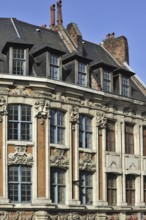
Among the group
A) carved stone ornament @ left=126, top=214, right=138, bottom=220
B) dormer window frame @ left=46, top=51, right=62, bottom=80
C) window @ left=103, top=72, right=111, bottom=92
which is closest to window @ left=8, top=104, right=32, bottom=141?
dormer window frame @ left=46, top=51, right=62, bottom=80

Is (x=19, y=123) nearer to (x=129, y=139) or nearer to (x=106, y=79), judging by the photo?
(x=106, y=79)

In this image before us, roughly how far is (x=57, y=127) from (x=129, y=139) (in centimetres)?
631

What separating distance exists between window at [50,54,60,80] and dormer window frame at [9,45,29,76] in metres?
1.64

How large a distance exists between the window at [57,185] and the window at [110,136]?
4.20m

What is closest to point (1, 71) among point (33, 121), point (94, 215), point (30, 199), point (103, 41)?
point (33, 121)

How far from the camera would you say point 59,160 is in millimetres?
29203

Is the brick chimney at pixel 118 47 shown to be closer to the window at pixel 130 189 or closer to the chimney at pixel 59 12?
the chimney at pixel 59 12

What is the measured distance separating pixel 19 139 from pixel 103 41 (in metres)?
13.3

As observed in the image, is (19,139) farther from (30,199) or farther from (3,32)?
(3,32)

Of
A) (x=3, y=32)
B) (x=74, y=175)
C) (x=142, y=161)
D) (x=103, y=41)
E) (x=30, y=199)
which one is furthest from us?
(x=103, y=41)

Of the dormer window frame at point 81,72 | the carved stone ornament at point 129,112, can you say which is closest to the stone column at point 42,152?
the dormer window frame at point 81,72

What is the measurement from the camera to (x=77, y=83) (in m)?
31.1

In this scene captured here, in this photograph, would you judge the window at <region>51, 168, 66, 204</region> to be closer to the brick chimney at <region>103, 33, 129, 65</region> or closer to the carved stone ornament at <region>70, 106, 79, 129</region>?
the carved stone ornament at <region>70, 106, 79, 129</region>

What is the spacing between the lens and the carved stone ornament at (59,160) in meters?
28.9
